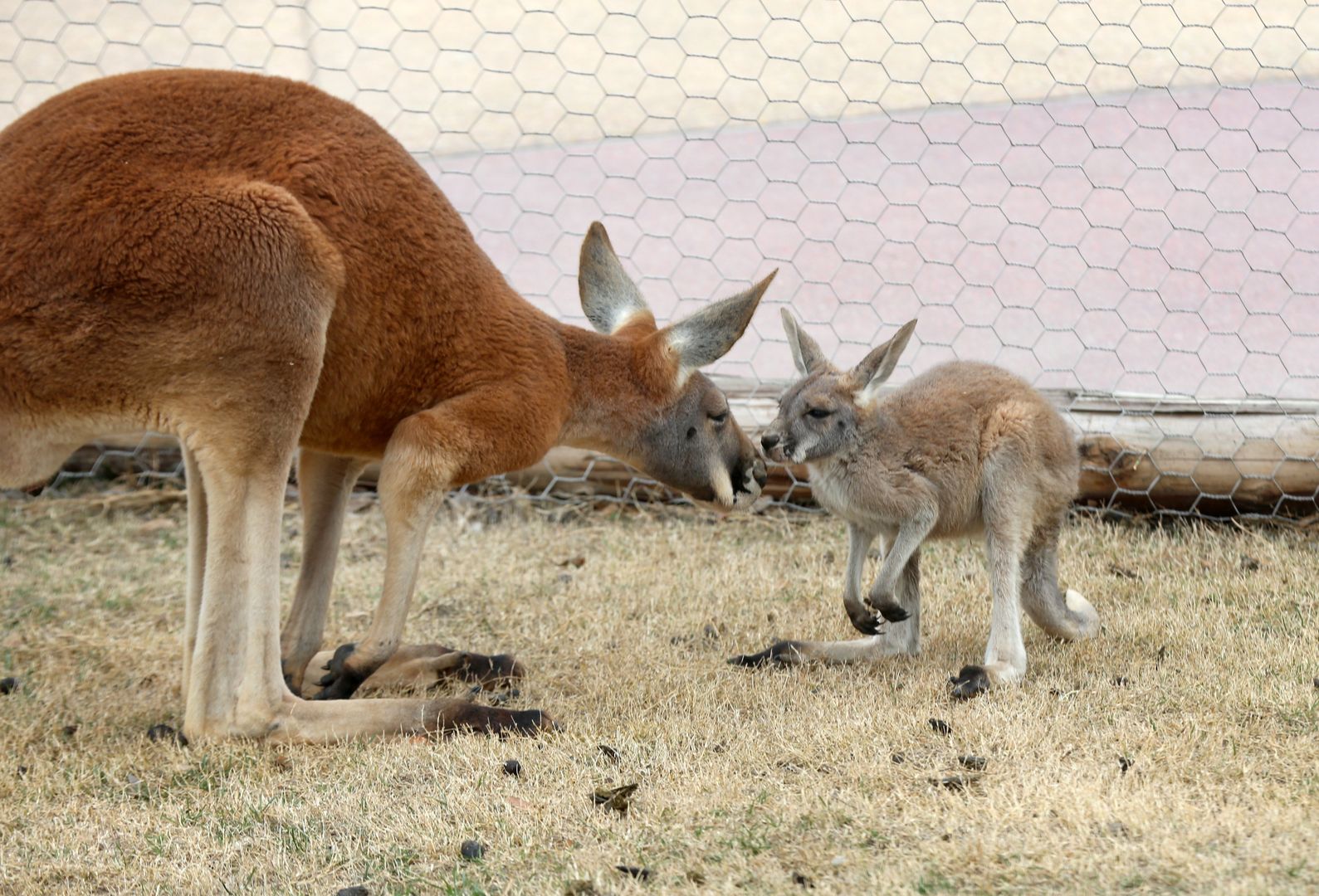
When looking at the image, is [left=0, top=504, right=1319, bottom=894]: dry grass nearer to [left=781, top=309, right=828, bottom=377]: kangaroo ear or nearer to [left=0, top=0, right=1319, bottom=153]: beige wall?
[left=781, top=309, right=828, bottom=377]: kangaroo ear

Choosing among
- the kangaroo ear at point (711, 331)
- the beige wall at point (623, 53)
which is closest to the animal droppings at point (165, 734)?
the kangaroo ear at point (711, 331)

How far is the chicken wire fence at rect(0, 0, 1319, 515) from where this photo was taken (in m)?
6.18

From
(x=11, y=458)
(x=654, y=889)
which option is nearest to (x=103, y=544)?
(x=11, y=458)

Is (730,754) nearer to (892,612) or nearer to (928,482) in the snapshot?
(892,612)

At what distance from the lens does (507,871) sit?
3.13 m

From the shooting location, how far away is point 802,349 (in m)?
4.74

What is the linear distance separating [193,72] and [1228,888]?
3146mm

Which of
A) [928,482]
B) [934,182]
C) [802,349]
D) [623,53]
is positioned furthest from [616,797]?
[623,53]

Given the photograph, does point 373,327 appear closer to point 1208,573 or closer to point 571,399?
point 571,399

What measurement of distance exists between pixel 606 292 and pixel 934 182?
13.2ft

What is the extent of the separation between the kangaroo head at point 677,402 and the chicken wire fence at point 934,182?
143cm

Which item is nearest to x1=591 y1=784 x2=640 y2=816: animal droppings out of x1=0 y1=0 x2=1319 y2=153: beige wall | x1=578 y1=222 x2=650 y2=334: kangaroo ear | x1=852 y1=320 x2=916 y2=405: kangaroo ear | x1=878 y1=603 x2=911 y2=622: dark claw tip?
x1=878 y1=603 x2=911 y2=622: dark claw tip

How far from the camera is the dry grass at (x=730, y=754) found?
3.09 metres

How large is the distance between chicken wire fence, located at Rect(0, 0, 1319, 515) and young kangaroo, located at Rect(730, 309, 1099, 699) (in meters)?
1.44
